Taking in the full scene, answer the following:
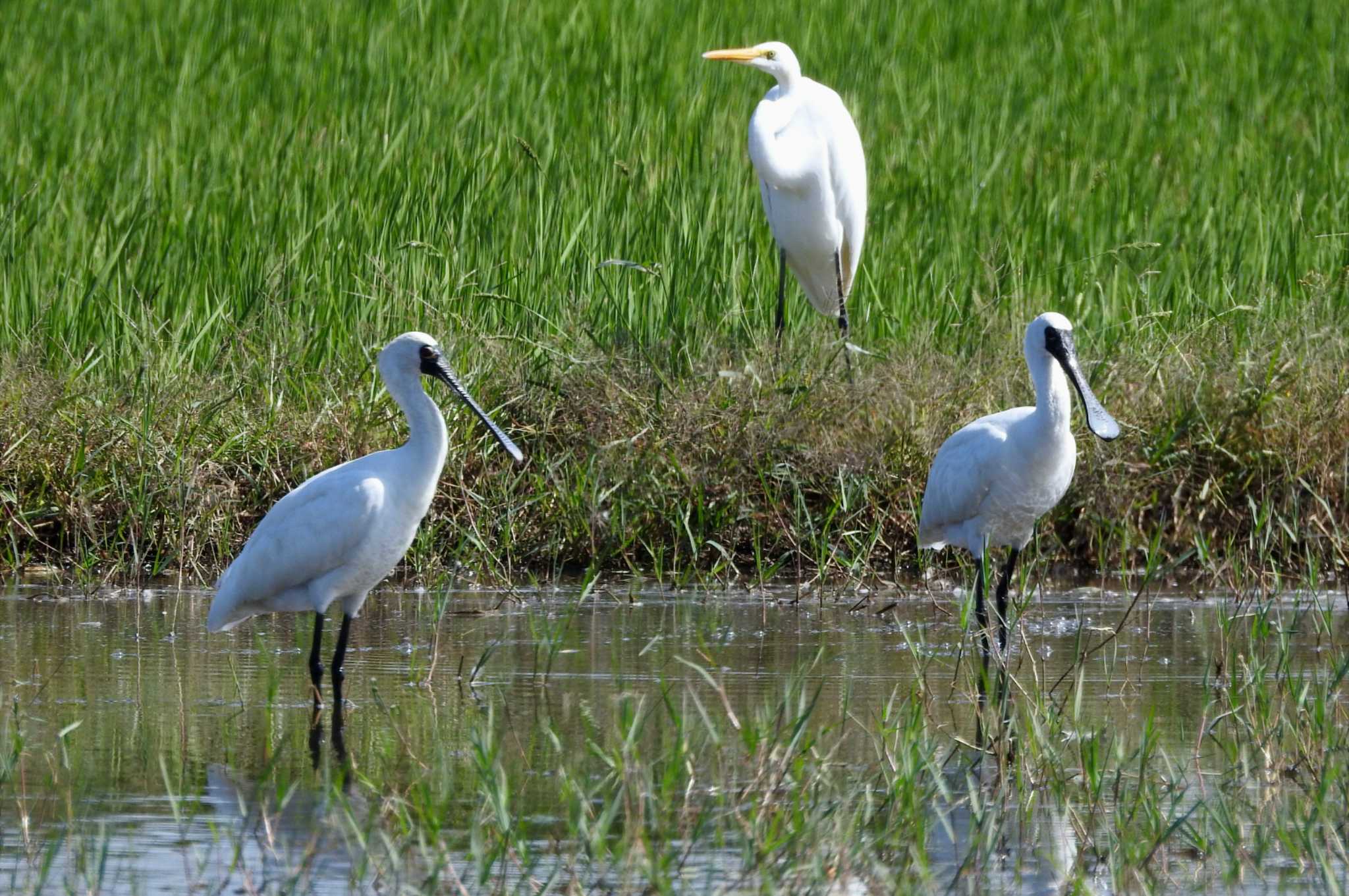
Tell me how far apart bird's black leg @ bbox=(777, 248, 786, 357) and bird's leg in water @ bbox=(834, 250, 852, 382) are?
0.83 feet

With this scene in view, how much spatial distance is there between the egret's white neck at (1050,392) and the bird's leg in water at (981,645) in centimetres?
51

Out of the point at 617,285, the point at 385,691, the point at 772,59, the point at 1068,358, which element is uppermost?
the point at 772,59

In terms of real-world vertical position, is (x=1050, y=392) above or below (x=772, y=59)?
below

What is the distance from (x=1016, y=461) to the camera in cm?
645

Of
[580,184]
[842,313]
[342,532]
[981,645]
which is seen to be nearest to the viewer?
[342,532]

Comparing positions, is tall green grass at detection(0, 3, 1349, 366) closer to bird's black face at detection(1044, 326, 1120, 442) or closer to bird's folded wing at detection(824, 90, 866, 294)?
bird's folded wing at detection(824, 90, 866, 294)

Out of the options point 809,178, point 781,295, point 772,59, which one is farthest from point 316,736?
point 772,59

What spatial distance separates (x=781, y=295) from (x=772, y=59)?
1.46 meters

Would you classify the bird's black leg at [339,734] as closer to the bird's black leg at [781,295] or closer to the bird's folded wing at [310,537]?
the bird's folded wing at [310,537]

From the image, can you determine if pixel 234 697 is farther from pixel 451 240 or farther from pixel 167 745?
pixel 451 240

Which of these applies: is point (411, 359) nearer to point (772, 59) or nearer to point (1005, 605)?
point (1005, 605)

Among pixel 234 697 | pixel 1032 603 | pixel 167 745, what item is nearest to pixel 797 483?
pixel 1032 603

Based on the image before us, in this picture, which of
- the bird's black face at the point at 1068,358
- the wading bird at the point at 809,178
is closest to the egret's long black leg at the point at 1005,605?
the bird's black face at the point at 1068,358

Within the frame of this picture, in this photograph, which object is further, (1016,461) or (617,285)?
(617,285)
